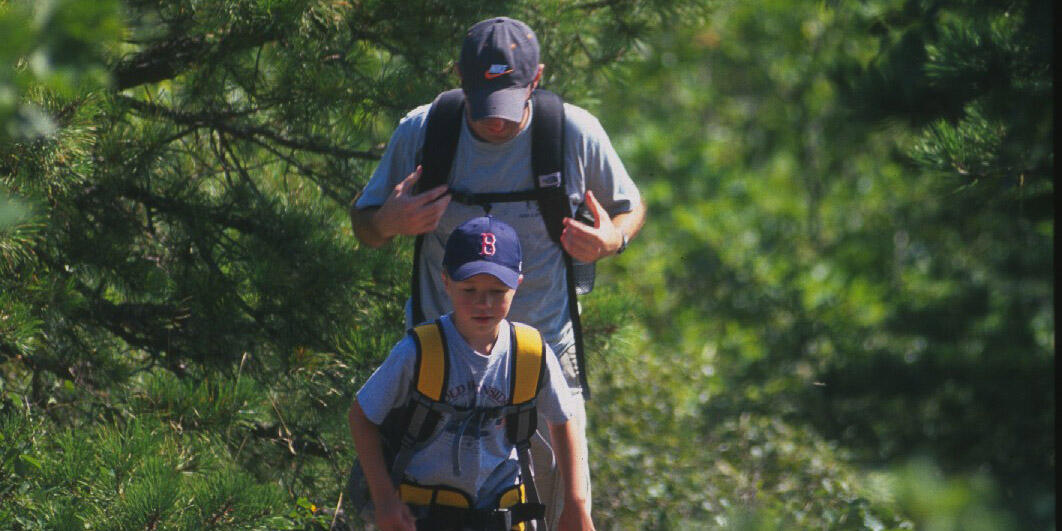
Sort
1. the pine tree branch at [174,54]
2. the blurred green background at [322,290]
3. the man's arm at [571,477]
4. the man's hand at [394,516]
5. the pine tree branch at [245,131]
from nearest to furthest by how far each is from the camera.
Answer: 1. the man's hand at [394,516]
2. the man's arm at [571,477]
3. the blurred green background at [322,290]
4. the pine tree branch at [174,54]
5. the pine tree branch at [245,131]

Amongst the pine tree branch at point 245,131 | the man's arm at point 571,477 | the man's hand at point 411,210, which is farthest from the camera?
the pine tree branch at point 245,131

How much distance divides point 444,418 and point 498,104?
2.38 ft

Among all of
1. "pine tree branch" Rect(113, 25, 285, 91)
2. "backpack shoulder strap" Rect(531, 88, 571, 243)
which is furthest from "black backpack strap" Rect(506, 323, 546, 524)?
"pine tree branch" Rect(113, 25, 285, 91)

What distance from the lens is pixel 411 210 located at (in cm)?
279

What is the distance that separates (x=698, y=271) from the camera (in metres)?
9.86

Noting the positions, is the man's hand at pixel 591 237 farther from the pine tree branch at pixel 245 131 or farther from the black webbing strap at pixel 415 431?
the pine tree branch at pixel 245 131

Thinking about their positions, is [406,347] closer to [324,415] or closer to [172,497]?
[172,497]

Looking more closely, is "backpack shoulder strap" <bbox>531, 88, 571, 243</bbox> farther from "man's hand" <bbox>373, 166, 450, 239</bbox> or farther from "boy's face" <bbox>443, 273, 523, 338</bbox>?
"boy's face" <bbox>443, 273, 523, 338</bbox>

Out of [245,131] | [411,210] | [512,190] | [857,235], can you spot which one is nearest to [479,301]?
[411,210]

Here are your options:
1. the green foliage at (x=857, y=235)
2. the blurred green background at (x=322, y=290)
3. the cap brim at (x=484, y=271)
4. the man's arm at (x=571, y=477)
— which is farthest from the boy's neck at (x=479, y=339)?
the blurred green background at (x=322, y=290)

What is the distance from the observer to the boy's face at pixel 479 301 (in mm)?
2518

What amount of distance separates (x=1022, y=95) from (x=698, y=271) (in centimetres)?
564

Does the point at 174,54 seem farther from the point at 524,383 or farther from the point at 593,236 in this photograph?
the point at 524,383

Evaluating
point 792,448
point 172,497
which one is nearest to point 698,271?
point 792,448
